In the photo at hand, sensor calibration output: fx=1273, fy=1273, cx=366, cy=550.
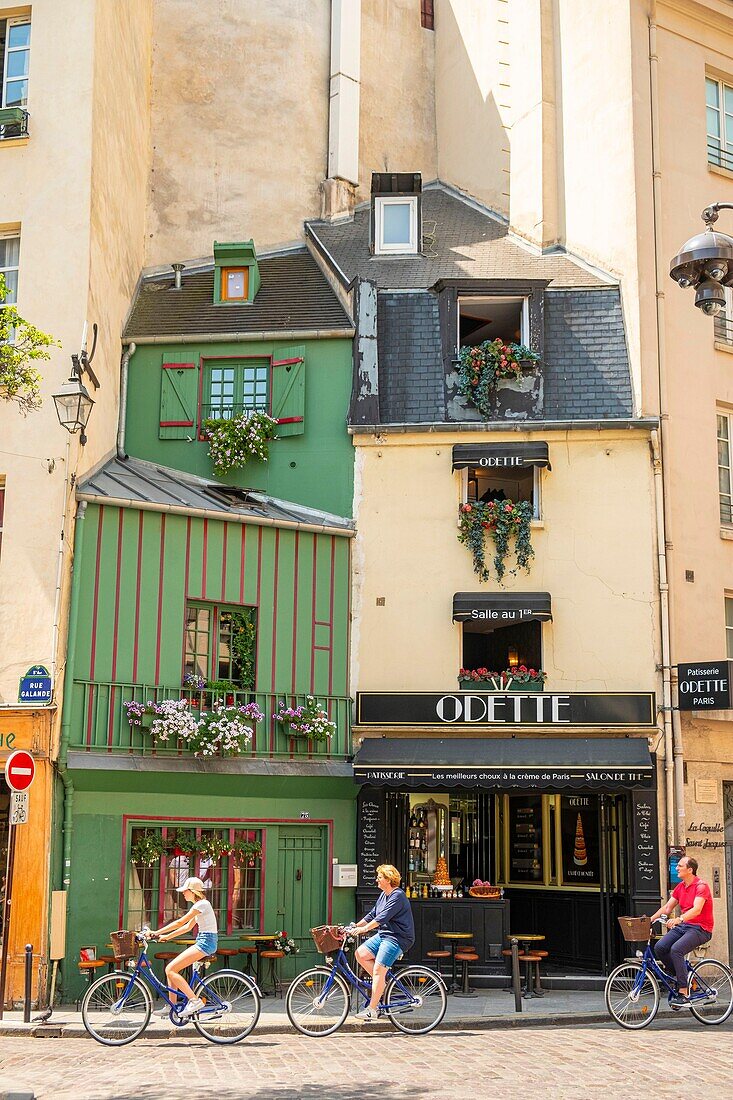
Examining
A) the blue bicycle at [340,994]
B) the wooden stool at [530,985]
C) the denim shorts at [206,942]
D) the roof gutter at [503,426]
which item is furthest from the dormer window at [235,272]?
the blue bicycle at [340,994]

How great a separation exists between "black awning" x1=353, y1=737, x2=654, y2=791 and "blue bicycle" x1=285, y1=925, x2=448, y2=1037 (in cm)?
469

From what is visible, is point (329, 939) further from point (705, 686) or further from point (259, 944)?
point (705, 686)

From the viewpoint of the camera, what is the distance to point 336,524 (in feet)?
59.9

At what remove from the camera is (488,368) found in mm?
18656

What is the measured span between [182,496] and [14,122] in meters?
5.64

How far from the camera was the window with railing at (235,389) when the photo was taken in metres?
19.2

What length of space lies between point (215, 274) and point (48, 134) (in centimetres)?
407

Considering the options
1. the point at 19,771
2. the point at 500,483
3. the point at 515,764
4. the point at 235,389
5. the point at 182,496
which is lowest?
the point at 19,771


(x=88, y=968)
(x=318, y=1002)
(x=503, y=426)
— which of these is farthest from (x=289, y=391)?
(x=318, y=1002)

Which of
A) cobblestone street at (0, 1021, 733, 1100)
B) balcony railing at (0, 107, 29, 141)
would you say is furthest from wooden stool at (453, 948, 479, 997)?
balcony railing at (0, 107, 29, 141)

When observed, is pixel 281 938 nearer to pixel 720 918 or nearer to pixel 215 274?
pixel 720 918

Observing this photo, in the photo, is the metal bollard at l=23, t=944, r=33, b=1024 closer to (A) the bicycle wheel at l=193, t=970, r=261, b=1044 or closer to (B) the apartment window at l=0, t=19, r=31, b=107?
(A) the bicycle wheel at l=193, t=970, r=261, b=1044

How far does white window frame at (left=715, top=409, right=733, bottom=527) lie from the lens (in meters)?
19.1

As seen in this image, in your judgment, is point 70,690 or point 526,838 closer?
point 70,690
